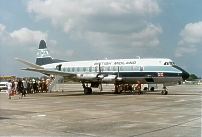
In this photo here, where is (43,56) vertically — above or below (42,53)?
below

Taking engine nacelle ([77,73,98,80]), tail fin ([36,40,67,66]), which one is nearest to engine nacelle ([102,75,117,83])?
engine nacelle ([77,73,98,80])

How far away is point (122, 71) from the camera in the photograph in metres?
29.2

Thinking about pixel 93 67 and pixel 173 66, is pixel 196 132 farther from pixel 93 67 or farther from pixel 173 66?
pixel 93 67

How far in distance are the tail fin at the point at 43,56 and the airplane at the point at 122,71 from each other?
5.81m

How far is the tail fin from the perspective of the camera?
40.1 m

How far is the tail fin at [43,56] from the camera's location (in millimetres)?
40125

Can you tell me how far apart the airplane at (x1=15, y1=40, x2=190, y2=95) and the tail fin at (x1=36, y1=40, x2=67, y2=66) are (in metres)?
5.81

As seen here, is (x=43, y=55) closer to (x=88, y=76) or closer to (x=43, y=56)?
(x=43, y=56)

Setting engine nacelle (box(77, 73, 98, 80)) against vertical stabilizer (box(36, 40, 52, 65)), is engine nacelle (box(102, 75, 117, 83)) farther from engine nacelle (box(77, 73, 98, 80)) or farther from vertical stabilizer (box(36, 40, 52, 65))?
vertical stabilizer (box(36, 40, 52, 65))

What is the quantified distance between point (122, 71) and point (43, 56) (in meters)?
A: 16.3

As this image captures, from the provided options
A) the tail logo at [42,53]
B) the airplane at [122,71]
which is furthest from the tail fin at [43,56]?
the airplane at [122,71]

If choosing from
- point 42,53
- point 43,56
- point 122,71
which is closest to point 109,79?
point 122,71

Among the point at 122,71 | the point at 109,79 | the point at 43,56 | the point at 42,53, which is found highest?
the point at 42,53

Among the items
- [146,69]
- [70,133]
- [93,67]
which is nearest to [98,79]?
[93,67]
